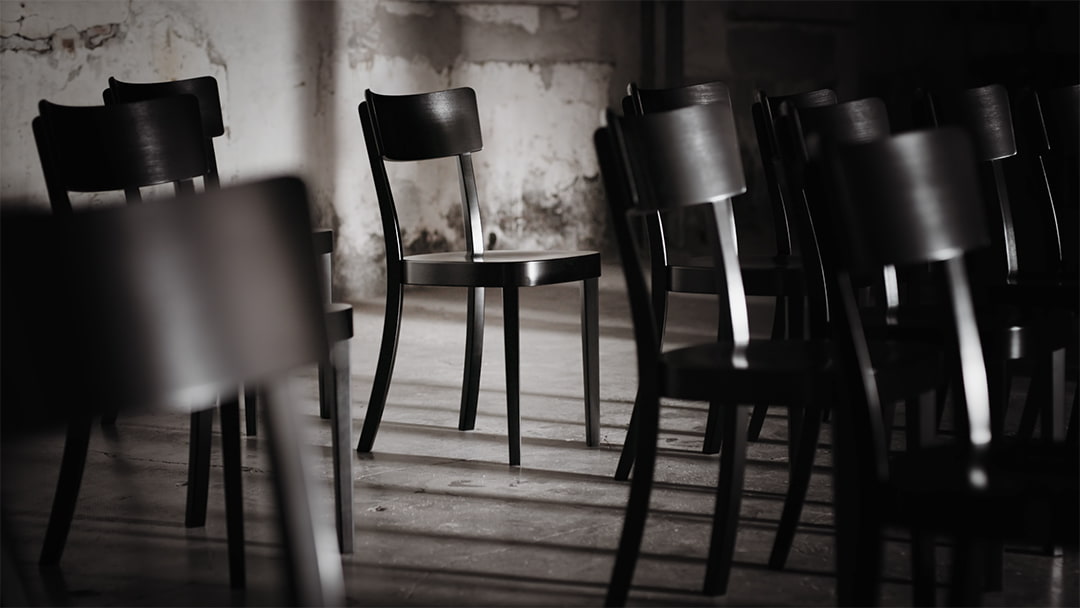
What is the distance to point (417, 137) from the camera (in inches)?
128

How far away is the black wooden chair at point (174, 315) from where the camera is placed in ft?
2.45

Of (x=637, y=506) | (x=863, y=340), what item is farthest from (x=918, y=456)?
(x=637, y=506)

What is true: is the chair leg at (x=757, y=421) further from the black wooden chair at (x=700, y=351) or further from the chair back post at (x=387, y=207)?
the black wooden chair at (x=700, y=351)

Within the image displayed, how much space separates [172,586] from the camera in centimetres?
225

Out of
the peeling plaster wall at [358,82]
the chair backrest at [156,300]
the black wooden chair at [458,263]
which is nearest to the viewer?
the chair backrest at [156,300]

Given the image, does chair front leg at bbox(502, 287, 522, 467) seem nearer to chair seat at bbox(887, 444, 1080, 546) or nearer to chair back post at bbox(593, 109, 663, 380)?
chair back post at bbox(593, 109, 663, 380)

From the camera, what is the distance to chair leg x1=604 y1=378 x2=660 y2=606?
196 cm

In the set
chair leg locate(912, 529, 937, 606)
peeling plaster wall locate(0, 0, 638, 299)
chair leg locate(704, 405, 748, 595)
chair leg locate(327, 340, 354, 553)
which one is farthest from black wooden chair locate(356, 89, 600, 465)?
peeling plaster wall locate(0, 0, 638, 299)

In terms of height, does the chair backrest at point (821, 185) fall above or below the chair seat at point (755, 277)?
above

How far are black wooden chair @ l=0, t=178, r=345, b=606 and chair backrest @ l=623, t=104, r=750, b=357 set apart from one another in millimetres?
1198

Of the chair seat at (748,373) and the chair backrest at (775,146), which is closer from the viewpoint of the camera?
the chair seat at (748,373)

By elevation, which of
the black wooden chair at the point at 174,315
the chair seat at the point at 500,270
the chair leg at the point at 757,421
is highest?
the black wooden chair at the point at 174,315

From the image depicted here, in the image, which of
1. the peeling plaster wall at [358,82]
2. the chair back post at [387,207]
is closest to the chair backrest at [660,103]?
the chair back post at [387,207]

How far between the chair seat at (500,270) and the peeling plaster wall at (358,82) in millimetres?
2566
